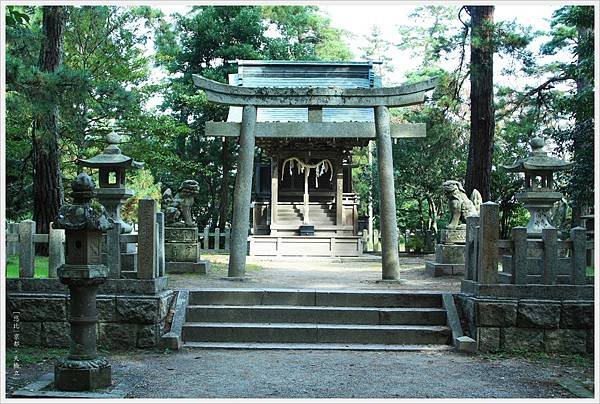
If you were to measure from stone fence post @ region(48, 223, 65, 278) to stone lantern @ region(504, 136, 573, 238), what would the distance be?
7.93 meters

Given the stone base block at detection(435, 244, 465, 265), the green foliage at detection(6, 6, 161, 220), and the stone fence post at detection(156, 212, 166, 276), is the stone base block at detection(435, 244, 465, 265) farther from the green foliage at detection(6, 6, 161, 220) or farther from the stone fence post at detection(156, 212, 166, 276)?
the green foliage at detection(6, 6, 161, 220)

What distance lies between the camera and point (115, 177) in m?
11.7

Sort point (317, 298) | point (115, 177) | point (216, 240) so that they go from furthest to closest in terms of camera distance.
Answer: point (216, 240) → point (115, 177) → point (317, 298)

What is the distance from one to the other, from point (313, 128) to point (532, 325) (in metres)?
6.03

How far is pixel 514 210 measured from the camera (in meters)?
21.6

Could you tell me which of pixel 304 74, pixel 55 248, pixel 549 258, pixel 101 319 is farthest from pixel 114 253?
pixel 304 74

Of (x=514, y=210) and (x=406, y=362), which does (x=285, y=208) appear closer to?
(x=514, y=210)

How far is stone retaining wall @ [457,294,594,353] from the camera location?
822 centimetres

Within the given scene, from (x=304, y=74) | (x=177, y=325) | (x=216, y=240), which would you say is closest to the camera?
(x=177, y=325)

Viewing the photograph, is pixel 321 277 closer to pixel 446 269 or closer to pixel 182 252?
pixel 446 269

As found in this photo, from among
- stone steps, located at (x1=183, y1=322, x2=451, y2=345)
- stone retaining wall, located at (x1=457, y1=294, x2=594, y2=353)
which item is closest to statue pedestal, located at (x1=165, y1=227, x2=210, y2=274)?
stone steps, located at (x1=183, y1=322, x2=451, y2=345)

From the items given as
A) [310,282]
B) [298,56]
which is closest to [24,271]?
[310,282]

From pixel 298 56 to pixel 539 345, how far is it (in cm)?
2184

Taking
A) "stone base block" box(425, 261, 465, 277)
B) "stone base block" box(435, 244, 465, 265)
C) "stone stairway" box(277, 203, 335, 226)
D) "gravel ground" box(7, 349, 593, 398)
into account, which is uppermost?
"stone stairway" box(277, 203, 335, 226)
